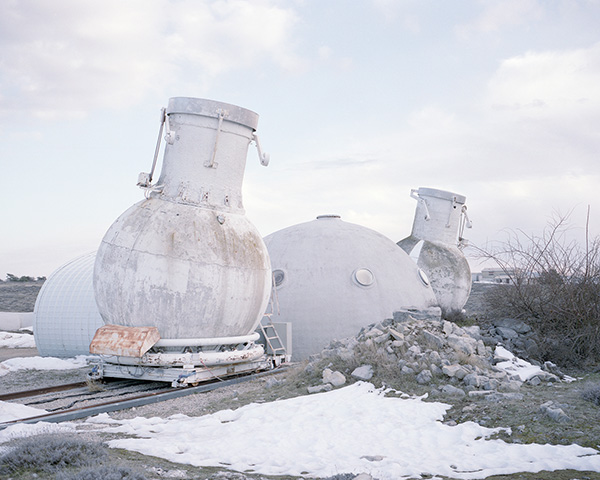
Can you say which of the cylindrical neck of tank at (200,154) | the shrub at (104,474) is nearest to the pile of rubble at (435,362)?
the cylindrical neck of tank at (200,154)

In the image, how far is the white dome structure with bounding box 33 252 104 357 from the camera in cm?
1836

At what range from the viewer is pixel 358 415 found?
8.56 metres

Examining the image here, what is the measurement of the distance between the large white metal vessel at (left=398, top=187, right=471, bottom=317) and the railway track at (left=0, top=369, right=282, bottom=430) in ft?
42.8

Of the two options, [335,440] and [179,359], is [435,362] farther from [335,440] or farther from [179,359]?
[179,359]

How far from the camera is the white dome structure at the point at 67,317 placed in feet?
60.2

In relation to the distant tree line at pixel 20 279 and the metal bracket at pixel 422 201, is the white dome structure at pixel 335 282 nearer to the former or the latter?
the metal bracket at pixel 422 201

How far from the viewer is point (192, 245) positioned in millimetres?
12164

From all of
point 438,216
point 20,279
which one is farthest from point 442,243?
point 20,279

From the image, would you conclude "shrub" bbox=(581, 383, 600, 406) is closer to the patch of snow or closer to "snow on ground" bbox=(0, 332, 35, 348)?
the patch of snow

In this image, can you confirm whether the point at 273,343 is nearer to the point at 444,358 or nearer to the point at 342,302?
the point at 342,302

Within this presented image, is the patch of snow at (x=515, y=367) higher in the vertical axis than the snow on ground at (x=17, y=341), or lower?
higher

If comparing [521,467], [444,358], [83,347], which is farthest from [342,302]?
[521,467]

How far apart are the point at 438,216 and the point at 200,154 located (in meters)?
15.1

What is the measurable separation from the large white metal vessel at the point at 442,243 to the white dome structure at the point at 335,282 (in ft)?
15.8
